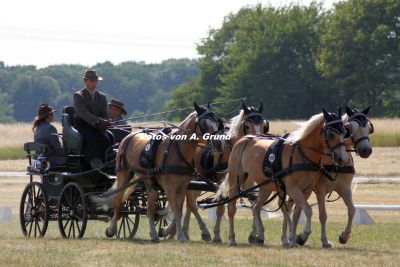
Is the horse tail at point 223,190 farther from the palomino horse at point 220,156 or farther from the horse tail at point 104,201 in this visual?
the horse tail at point 104,201

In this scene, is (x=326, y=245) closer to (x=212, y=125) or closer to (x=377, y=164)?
(x=212, y=125)

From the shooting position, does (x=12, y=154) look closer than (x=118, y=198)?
No

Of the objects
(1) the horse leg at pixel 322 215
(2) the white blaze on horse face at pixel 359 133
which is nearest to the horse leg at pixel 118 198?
(1) the horse leg at pixel 322 215

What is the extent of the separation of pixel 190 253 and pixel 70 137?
409 centimetres

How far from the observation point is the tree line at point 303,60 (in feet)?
197

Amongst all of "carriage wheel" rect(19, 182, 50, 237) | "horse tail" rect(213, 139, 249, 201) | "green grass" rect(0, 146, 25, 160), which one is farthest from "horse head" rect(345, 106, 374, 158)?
"green grass" rect(0, 146, 25, 160)

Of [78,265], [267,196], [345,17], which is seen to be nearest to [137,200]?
[267,196]

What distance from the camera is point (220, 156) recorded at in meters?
17.3

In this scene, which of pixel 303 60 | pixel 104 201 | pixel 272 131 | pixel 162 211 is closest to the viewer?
pixel 104 201

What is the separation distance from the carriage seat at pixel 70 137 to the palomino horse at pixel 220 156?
176 centimetres

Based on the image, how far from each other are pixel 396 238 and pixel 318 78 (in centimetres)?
4760

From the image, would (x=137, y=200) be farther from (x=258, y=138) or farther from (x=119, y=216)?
(x=258, y=138)

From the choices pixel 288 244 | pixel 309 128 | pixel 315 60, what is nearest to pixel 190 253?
pixel 288 244

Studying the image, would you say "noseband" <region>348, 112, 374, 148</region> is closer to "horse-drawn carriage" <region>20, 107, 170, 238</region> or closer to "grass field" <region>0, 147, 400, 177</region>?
"horse-drawn carriage" <region>20, 107, 170, 238</region>
